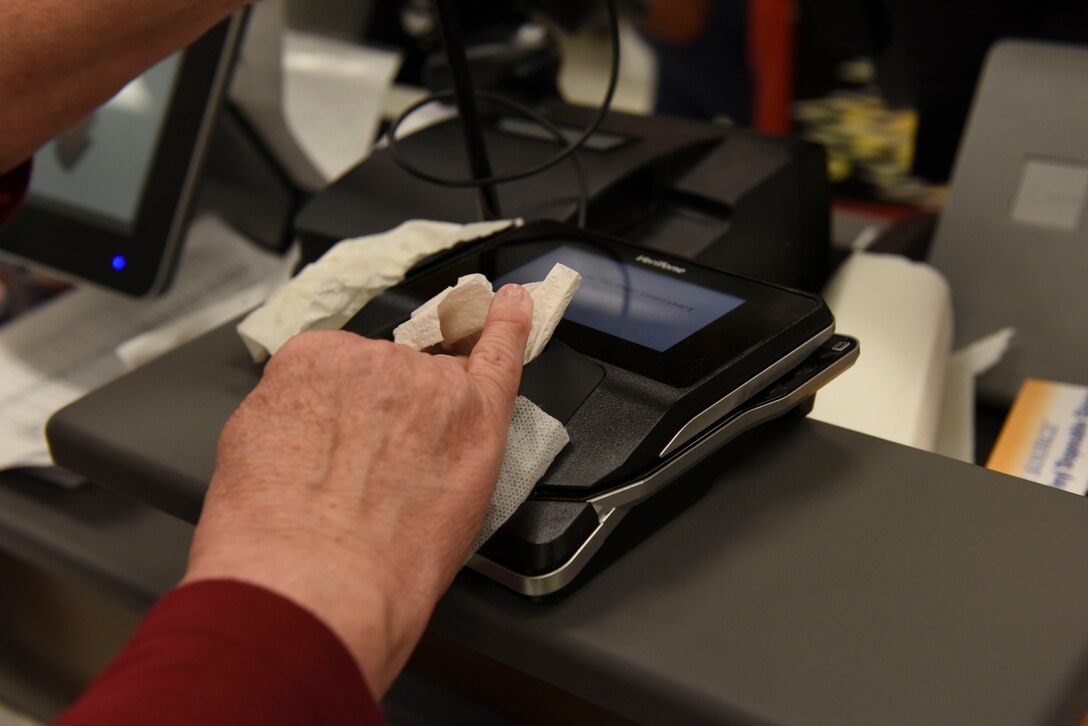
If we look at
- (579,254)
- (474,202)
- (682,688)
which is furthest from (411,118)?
(682,688)

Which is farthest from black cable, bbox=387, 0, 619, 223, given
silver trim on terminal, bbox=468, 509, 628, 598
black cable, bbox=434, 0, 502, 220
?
silver trim on terminal, bbox=468, 509, 628, 598

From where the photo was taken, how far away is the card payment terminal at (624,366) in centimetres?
45

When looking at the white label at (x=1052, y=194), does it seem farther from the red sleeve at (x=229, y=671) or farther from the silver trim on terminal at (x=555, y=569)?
the red sleeve at (x=229, y=671)

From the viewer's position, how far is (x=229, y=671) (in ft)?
1.15

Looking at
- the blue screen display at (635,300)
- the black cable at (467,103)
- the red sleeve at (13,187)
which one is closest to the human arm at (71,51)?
the red sleeve at (13,187)

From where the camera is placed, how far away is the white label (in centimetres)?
76

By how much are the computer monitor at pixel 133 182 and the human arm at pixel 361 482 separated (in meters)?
0.43

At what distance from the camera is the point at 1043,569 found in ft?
1.51

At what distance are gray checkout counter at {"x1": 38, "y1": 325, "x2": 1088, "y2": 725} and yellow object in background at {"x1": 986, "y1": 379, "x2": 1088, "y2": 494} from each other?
0.42 feet

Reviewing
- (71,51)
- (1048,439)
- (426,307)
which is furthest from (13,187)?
(1048,439)

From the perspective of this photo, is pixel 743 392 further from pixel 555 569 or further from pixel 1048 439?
pixel 1048 439

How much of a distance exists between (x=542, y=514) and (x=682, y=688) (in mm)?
94

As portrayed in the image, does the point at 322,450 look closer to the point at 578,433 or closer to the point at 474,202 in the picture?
the point at 578,433

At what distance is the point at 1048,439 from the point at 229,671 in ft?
1.73
